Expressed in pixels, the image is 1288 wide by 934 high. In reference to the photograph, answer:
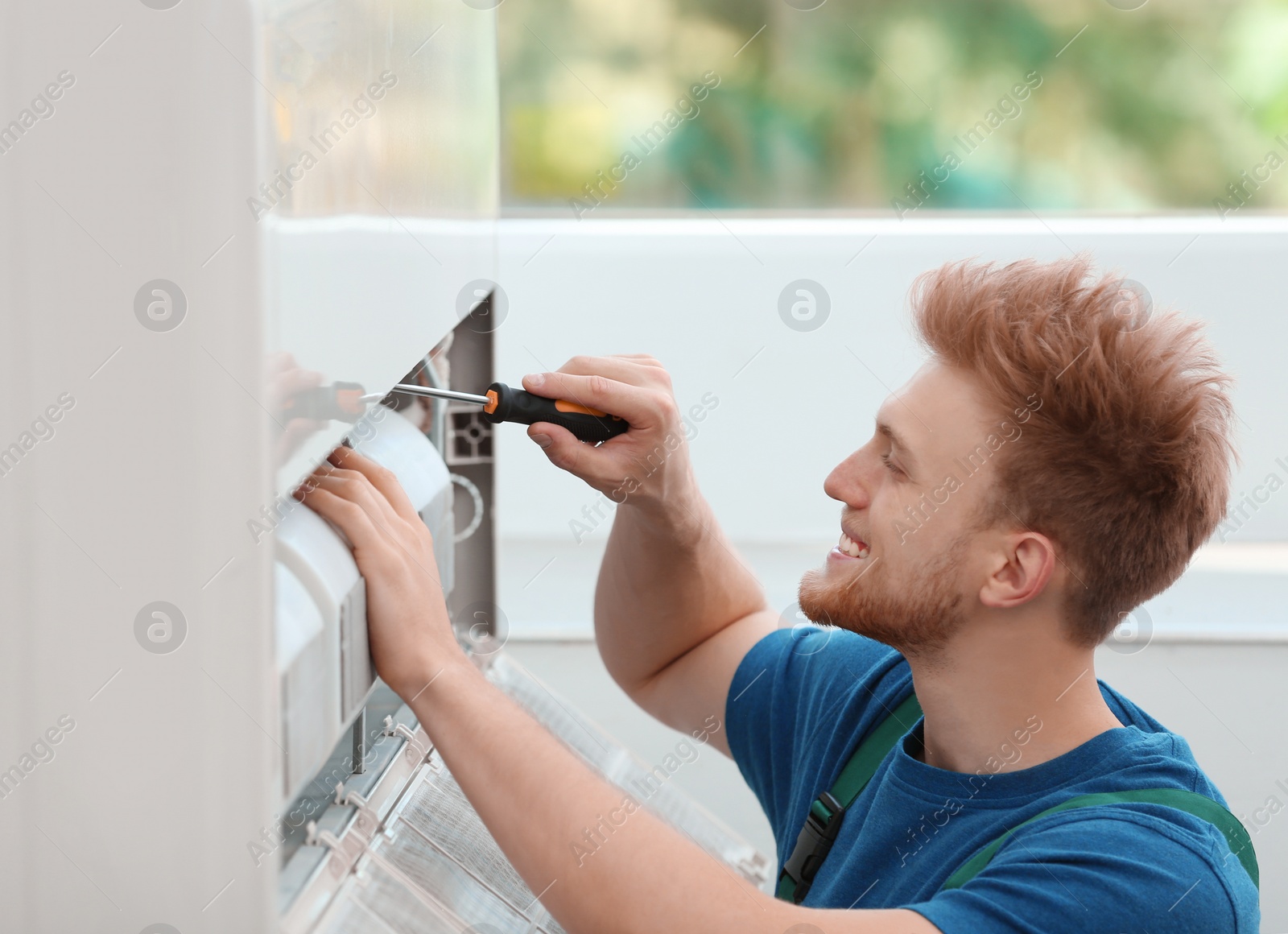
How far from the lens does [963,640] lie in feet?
3.48

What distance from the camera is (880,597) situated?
3.42ft

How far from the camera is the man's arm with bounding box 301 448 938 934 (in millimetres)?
779

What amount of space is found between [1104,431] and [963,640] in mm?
233

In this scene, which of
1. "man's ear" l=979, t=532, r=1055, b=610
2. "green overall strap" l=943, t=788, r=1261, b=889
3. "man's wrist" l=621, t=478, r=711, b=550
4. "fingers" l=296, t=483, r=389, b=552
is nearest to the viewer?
"fingers" l=296, t=483, r=389, b=552

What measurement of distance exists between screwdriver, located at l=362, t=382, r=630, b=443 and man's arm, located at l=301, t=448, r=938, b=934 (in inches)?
6.1

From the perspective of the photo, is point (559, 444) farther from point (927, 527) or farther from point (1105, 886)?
point (1105, 886)

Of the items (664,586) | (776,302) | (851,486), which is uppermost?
(776,302)

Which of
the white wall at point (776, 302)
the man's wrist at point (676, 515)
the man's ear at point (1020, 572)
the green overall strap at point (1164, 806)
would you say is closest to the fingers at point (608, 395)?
the man's wrist at point (676, 515)

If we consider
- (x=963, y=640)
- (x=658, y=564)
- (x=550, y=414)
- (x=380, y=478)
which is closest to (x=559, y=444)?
(x=550, y=414)

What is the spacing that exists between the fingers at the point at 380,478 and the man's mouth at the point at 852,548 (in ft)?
1.44

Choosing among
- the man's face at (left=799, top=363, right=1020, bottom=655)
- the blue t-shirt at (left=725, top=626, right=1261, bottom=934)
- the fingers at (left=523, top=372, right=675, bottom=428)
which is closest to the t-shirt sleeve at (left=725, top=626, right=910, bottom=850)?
the blue t-shirt at (left=725, top=626, right=1261, bottom=934)

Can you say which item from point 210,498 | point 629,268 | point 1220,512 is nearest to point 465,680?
point 210,498

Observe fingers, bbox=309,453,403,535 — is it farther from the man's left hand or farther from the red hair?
the red hair

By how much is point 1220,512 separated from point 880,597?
1.15ft
